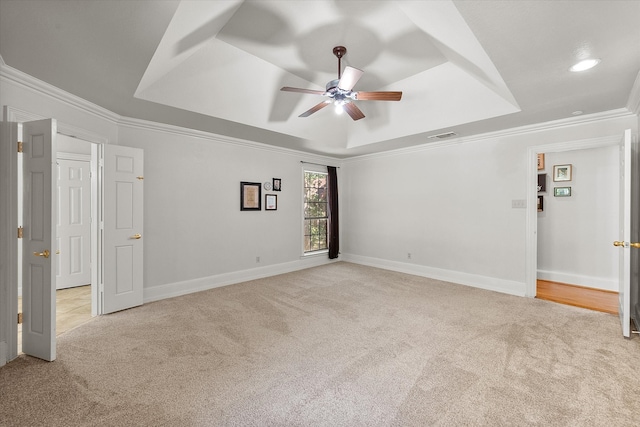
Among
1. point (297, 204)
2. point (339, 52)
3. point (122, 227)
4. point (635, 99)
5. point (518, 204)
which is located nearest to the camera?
point (635, 99)

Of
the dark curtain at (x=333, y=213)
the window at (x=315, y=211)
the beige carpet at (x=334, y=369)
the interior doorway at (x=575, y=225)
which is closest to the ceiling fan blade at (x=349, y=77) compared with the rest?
the beige carpet at (x=334, y=369)

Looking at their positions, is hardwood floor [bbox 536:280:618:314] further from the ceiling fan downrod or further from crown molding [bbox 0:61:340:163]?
crown molding [bbox 0:61:340:163]

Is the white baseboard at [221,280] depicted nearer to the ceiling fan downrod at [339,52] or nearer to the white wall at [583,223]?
the ceiling fan downrod at [339,52]

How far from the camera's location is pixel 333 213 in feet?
21.8

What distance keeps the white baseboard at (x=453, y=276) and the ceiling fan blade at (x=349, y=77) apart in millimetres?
3848

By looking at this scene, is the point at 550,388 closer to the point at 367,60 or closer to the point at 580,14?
the point at 580,14

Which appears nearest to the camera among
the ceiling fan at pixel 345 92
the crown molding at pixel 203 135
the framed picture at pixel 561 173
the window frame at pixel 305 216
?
the ceiling fan at pixel 345 92

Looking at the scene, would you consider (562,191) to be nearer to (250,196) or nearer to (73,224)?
(250,196)

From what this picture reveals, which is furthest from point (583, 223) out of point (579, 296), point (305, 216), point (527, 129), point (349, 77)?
point (305, 216)

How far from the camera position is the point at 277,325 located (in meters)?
3.21

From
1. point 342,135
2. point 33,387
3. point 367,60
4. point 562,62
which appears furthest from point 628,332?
point 33,387

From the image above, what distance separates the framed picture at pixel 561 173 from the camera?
4.84 metres

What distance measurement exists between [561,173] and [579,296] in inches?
81.4

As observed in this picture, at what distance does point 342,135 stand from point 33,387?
16.6ft
